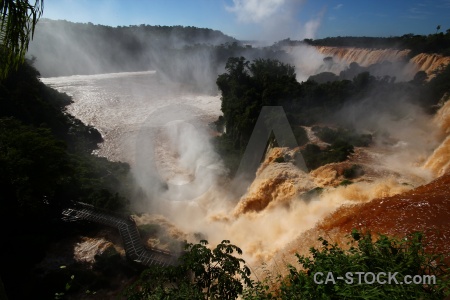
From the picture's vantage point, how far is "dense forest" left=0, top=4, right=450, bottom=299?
4.36 metres

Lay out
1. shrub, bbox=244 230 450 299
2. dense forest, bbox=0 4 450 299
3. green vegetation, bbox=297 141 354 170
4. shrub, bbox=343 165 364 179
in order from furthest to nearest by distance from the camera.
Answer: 1. green vegetation, bbox=297 141 354 170
2. shrub, bbox=343 165 364 179
3. dense forest, bbox=0 4 450 299
4. shrub, bbox=244 230 450 299

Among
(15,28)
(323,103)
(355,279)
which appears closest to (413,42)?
(323,103)

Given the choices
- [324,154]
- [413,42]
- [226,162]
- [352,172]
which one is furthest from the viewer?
[413,42]

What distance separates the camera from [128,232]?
15.1 m

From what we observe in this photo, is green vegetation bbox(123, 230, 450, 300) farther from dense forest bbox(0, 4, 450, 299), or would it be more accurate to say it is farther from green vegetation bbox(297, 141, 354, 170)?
green vegetation bbox(297, 141, 354, 170)

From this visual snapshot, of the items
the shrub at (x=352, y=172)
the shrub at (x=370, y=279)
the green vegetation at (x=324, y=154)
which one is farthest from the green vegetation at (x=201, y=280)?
the green vegetation at (x=324, y=154)

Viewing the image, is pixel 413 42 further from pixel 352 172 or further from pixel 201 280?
pixel 201 280

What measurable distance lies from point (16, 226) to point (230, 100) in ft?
77.6

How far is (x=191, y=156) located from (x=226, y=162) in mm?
4259

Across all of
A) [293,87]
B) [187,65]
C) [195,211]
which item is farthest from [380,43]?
[195,211]

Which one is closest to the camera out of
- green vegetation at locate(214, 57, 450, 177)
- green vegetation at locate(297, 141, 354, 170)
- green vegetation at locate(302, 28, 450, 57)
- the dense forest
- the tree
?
the tree

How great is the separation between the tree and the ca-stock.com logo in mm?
15797

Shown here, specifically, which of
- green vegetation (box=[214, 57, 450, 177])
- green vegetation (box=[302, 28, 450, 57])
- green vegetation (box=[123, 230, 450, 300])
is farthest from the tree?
green vegetation (box=[302, 28, 450, 57])

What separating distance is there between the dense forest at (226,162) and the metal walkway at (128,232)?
0.62 meters
